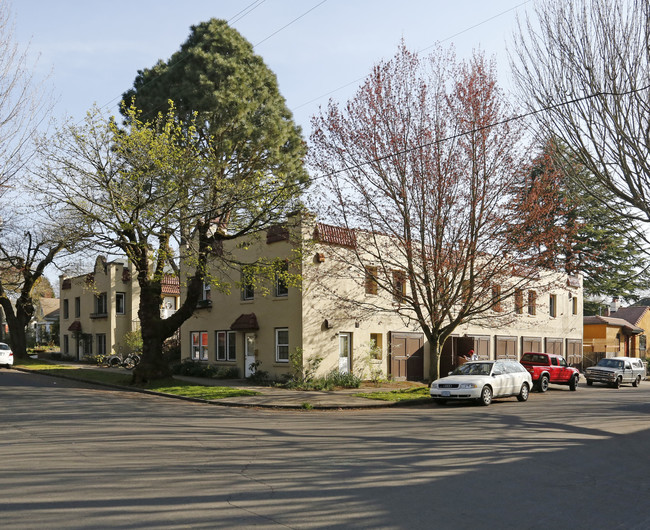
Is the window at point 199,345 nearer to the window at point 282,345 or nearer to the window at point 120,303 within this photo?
the window at point 282,345

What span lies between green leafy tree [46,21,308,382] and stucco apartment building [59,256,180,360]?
437 inches

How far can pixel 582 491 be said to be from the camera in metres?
8.01

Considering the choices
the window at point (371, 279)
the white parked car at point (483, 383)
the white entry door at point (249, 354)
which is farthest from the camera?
the white entry door at point (249, 354)

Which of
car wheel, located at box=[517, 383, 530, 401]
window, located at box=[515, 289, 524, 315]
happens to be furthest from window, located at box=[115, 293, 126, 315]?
car wheel, located at box=[517, 383, 530, 401]

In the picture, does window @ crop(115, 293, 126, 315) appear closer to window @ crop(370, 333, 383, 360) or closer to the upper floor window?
window @ crop(370, 333, 383, 360)

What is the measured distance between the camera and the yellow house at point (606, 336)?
1837 inches

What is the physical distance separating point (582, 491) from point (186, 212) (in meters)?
16.0

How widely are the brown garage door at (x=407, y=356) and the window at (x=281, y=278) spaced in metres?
5.91

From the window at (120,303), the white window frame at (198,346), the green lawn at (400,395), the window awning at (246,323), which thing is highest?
the window at (120,303)

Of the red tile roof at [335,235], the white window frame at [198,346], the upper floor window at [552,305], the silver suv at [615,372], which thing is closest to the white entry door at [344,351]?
the red tile roof at [335,235]

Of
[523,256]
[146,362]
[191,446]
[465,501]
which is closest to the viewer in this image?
[465,501]

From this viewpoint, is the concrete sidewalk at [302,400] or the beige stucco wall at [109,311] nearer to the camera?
the concrete sidewalk at [302,400]

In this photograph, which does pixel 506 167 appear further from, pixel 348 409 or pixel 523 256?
pixel 348 409

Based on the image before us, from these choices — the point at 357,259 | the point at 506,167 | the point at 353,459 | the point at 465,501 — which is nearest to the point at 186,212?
the point at 357,259
